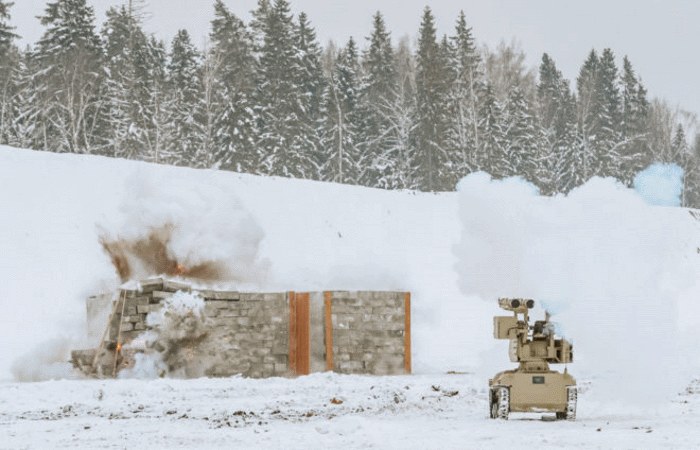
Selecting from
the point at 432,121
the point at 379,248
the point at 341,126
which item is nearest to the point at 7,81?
the point at 341,126

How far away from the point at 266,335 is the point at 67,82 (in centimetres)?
3238

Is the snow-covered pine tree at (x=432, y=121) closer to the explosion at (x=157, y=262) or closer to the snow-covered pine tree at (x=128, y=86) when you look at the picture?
the snow-covered pine tree at (x=128, y=86)

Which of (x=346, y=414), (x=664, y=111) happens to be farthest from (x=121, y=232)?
(x=664, y=111)

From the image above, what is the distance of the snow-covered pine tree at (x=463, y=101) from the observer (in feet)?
185

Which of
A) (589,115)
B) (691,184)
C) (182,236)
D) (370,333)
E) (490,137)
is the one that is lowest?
(370,333)

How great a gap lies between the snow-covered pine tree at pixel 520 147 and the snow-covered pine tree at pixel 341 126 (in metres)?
8.91

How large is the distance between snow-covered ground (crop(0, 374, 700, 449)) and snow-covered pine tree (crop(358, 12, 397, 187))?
129 feet

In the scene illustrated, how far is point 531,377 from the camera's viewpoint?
12914 mm

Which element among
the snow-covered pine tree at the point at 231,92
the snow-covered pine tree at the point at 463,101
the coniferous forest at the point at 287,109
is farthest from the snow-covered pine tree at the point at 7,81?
the snow-covered pine tree at the point at 463,101

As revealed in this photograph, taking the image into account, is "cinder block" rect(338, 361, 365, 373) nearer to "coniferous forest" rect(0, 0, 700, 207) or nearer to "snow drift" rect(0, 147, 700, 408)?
"snow drift" rect(0, 147, 700, 408)

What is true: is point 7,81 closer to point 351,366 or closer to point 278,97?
point 278,97

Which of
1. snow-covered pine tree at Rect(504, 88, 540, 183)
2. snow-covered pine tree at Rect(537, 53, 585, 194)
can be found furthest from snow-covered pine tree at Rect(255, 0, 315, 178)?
snow-covered pine tree at Rect(537, 53, 585, 194)

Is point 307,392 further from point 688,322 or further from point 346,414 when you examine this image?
point 688,322

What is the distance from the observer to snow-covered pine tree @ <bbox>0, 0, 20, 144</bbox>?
50719 mm
